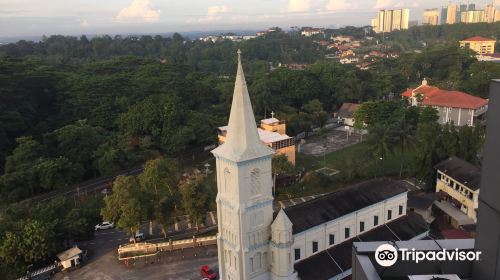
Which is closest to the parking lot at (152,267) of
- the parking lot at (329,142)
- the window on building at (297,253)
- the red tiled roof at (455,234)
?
the window on building at (297,253)

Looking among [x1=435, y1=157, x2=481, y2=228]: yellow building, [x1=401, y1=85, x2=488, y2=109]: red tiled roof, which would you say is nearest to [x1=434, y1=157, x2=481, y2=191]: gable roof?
[x1=435, y1=157, x2=481, y2=228]: yellow building

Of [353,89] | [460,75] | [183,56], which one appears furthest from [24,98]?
[183,56]

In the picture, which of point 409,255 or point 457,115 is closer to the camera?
point 409,255

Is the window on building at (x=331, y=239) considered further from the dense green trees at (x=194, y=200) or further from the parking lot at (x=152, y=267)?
the dense green trees at (x=194, y=200)

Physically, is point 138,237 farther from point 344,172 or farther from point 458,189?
point 458,189

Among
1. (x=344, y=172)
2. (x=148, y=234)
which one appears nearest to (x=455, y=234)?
(x=344, y=172)
